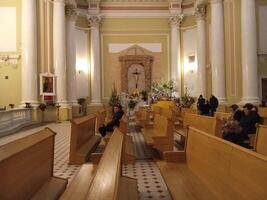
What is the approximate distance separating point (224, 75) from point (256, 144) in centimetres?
1208

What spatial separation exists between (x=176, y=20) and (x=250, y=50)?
8.77 metres

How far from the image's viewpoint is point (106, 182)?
5.78ft

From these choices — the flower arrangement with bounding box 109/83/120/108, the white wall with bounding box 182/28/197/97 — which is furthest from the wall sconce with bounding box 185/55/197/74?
the flower arrangement with bounding box 109/83/120/108

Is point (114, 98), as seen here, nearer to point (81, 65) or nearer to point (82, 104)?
point (82, 104)

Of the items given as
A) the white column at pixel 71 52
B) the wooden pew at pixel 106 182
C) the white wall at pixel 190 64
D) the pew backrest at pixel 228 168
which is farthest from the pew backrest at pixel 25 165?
the white wall at pixel 190 64

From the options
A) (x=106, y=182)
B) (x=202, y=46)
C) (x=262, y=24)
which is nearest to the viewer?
(x=106, y=182)

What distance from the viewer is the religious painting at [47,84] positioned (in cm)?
1534

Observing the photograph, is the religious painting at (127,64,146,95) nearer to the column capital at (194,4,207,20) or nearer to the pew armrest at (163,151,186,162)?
the column capital at (194,4,207,20)

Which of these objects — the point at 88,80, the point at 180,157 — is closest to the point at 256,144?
the point at 180,157

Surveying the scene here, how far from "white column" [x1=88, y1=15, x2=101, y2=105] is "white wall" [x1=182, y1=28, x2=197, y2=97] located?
5809mm

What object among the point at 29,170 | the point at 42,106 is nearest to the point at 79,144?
the point at 29,170

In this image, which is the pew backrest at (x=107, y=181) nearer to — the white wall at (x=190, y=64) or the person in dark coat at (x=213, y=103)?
the person in dark coat at (x=213, y=103)

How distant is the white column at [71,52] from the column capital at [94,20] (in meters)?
1.90

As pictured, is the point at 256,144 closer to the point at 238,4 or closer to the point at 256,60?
the point at 256,60
